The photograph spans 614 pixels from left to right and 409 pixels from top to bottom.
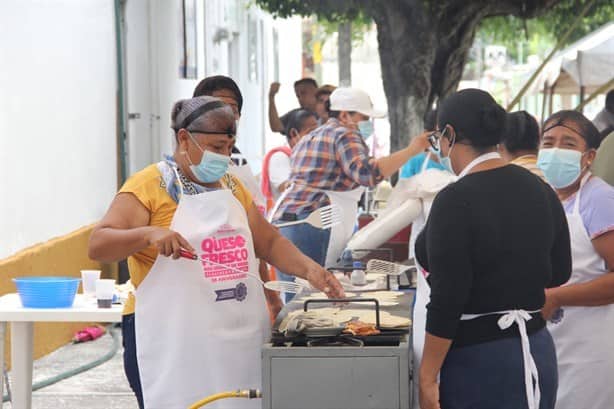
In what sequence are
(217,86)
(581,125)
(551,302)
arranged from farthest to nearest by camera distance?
(217,86) → (581,125) → (551,302)

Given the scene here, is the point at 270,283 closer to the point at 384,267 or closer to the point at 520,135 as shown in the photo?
the point at 384,267

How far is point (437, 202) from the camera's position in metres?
3.48

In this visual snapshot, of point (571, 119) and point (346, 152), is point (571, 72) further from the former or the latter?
point (571, 119)

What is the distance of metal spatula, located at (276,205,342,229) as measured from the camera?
659 centimetres

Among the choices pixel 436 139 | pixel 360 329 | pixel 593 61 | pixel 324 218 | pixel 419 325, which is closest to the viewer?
pixel 360 329

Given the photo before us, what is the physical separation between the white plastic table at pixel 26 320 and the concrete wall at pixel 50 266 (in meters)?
1.95

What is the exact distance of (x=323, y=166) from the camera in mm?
7137

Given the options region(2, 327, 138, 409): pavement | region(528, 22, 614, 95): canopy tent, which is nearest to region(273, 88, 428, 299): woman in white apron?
region(2, 327, 138, 409): pavement

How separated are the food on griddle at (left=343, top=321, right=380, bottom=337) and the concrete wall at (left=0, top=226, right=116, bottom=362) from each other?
13.8 feet

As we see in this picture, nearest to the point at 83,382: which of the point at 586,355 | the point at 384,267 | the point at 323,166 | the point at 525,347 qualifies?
the point at 323,166

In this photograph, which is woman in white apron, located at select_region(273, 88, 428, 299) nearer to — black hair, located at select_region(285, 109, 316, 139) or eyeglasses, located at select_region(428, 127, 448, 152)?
black hair, located at select_region(285, 109, 316, 139)

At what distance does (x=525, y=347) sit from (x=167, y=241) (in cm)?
116

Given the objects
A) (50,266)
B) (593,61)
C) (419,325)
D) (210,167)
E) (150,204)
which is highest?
(593,61)

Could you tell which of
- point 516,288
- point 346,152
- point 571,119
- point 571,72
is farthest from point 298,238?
point 571,72
